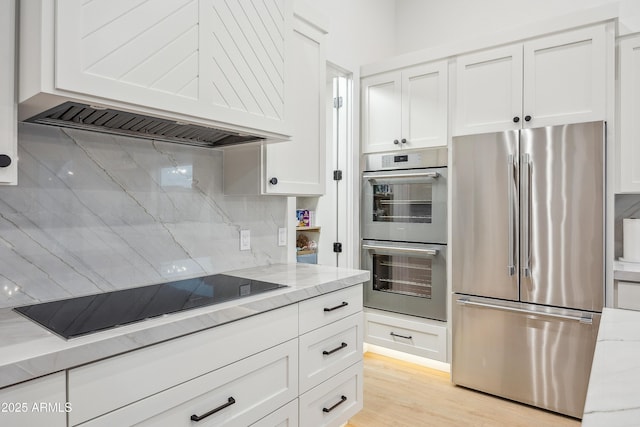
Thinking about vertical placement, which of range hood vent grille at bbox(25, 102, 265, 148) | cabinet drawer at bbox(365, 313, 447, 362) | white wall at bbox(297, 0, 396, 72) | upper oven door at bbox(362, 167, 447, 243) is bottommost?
cabinet drawer at bbox(365, 313, 447, 362)

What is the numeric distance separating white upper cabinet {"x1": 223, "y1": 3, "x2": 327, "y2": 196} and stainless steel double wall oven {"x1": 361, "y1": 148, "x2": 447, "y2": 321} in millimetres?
1060

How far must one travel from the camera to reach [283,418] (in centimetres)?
162

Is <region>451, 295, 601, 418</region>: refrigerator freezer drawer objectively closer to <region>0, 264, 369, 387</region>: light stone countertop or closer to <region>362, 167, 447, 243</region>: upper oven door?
<region>362, 167, 447, 243</region>: upper oven door

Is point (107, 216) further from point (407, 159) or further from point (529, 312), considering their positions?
point (529, 312)

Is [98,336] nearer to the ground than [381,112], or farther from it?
nearer to the ground

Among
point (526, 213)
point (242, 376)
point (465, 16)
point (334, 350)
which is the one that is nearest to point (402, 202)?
point (526, 213)

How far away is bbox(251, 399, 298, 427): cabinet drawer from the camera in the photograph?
1541 mm

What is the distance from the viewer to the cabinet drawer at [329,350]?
1.74 meters

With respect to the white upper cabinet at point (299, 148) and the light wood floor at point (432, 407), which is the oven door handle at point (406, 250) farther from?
the white upper cabinet at point (299, 148)

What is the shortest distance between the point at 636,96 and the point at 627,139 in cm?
27

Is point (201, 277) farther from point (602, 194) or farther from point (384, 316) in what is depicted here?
point (602, 194)

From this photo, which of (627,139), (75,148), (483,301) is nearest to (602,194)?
(627,139)

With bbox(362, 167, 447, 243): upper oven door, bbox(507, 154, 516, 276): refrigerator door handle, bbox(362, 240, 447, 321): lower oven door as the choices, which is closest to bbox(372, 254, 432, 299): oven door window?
bbox(362, 240, 447, 321): lower oven door

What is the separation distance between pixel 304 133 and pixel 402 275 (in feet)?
5.05
